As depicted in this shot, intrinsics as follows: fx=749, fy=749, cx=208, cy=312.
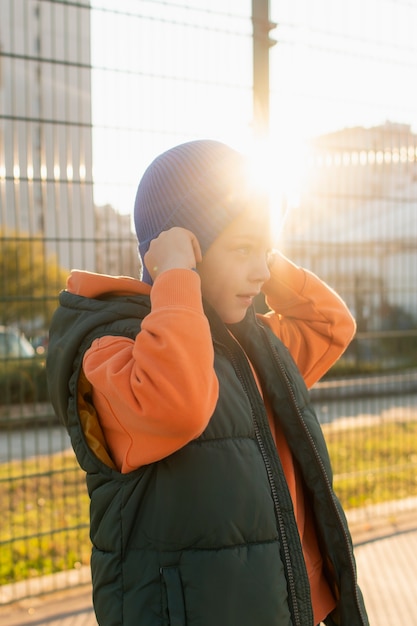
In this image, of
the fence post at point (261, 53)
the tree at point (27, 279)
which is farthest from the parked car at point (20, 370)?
the fence post at point (261, 53)

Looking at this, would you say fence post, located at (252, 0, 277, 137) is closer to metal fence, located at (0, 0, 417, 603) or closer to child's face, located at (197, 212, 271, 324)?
metal fence, located at (0, 0, 417, 603)

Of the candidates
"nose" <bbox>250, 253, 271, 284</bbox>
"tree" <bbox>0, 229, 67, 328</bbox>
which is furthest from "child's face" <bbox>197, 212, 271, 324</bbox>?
"tree" <bbox>0, 229, 67, 328</bbox>

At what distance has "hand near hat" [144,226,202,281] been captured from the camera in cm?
157

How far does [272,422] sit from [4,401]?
2.34m

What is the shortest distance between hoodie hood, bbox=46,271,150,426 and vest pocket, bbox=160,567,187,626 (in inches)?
15.8

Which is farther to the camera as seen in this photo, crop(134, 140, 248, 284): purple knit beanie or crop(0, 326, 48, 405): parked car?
crop(0, 326, 48, 405): parked car

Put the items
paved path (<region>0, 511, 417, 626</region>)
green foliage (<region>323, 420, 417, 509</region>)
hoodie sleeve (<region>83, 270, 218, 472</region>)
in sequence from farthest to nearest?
green foliage (<region>323, 420, 417, 509</region>), paved path (<region>0, 511, 417, 626</region>), hoodie sleeve (<region>83, 270, 218, 472</region>)

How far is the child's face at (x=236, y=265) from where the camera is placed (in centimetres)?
166

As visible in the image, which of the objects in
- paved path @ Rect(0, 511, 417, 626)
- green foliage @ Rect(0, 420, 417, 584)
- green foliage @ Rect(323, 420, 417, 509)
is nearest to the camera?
paved path @ Rect(0, 511, 417, 626)

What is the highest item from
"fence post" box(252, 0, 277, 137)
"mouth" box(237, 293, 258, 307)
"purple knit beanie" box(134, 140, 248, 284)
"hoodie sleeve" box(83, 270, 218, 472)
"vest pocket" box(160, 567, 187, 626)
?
"fence post" box(252, 0, 277, 137)

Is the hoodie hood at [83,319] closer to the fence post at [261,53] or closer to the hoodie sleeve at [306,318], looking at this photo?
the hoodie sleeve at [306,318]

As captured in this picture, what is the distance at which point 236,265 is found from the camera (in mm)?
1667

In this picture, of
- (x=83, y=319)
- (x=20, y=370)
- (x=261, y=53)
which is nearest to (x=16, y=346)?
(x=20, y=370)

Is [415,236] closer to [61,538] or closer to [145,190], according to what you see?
[61,538]
